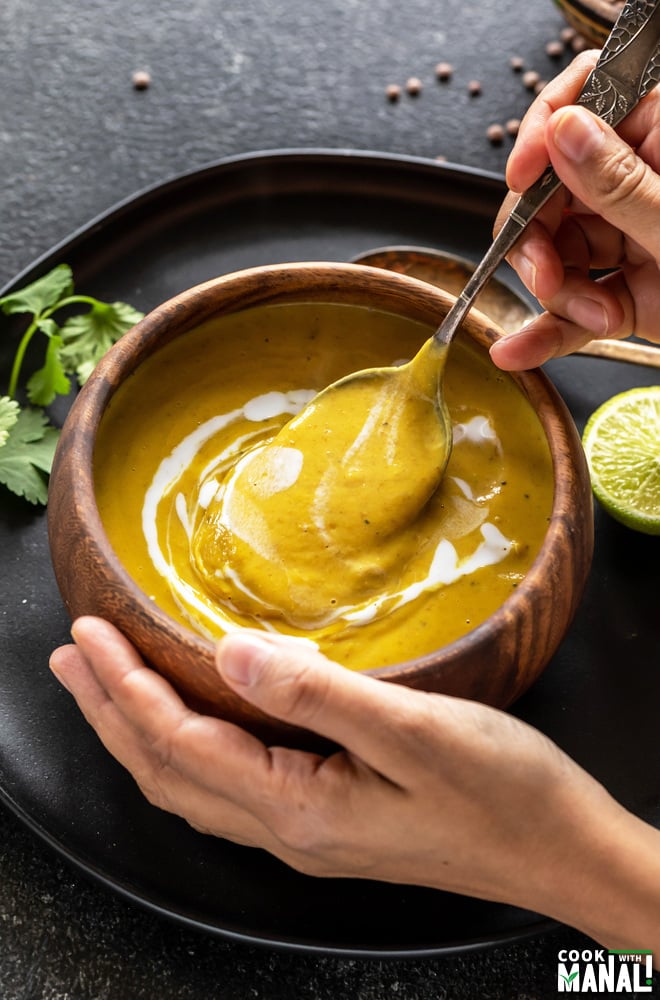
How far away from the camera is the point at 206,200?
6.04 feet

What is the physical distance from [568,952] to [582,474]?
64cm

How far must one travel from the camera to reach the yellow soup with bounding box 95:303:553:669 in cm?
134

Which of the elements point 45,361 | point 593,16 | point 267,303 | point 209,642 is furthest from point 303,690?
point 593,16

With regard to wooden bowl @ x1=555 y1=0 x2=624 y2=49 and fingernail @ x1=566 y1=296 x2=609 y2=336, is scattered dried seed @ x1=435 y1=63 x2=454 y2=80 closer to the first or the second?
wooden bowl @ x1=555 y1=0 x2=624 y2=49

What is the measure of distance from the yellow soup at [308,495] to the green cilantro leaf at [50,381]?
0.26m

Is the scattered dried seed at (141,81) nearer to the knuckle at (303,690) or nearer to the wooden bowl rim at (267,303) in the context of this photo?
the wooden bowl rim at (267,303)

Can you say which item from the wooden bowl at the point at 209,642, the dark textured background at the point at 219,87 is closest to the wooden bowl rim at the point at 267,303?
the wooden bowl at the point at 209,642

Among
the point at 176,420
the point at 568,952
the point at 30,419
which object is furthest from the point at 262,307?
the point at 568,952

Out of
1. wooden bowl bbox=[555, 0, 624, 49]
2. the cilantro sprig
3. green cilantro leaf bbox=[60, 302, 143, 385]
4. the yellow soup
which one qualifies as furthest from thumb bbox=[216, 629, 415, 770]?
wooden bowl bbox=[555, 0, 624, 49]

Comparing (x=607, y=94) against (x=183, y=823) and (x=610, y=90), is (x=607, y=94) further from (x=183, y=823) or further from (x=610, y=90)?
(x=183, y=823)

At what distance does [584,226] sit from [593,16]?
0.53 metres

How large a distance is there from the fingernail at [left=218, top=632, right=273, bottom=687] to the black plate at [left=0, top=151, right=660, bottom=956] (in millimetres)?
385

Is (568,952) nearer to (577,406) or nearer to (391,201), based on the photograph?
(577,406)

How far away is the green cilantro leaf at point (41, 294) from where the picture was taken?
1.67 m
